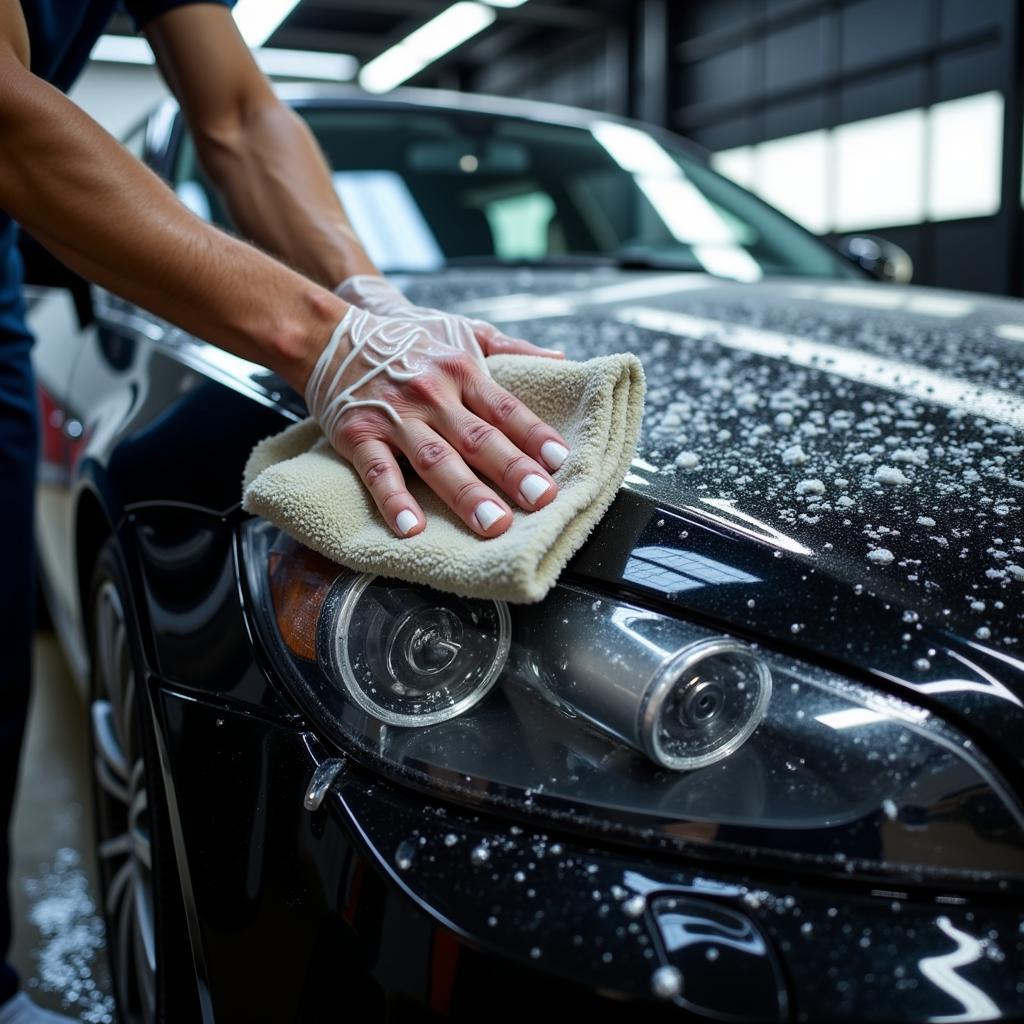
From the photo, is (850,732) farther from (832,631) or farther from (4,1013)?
(4,1013)

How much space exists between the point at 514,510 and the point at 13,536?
2.72 ft

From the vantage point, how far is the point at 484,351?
3.32 ft

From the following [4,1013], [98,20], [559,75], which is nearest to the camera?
[4,1013]

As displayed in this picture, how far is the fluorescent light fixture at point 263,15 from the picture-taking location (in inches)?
404

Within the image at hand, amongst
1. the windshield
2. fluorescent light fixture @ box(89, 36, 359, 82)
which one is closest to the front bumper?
the windshield

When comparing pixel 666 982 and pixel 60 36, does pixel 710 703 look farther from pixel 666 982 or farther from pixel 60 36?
pixel 60 36

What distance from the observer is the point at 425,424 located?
0.86 meters

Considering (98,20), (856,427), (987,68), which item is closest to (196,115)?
(98,20)

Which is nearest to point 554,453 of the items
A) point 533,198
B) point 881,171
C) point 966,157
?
point 533,198

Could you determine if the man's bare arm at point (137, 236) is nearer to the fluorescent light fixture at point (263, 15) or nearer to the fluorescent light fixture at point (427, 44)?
the fluorescent light fixture at point (263, 15)

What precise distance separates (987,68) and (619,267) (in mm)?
6911

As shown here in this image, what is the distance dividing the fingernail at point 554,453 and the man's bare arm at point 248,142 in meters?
0.65

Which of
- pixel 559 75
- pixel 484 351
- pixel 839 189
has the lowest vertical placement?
pixel 484 351

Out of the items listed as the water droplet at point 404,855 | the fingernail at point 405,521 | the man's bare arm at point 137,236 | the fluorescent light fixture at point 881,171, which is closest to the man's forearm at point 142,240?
the man's bare arm at point 137,236
